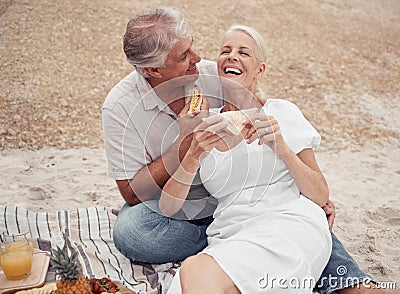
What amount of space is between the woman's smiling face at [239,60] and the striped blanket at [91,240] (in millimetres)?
935

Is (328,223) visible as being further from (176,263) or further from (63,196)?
(63,196)

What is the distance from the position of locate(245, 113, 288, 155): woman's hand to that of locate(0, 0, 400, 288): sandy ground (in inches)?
37.9

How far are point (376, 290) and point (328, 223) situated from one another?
0.34 m

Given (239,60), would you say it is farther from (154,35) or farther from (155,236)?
(155,236)

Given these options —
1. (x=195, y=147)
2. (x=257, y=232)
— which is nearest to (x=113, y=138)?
(x=195, y=147)

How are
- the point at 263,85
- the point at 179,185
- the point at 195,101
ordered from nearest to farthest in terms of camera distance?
the point at 179,185
the point at 195,101
the point at 263,85

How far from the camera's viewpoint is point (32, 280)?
94.5 inches

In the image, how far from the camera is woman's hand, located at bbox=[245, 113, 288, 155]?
90.7 inches

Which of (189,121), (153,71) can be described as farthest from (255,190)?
(153,71)

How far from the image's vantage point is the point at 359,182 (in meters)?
4.05

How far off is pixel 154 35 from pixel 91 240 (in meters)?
1.17

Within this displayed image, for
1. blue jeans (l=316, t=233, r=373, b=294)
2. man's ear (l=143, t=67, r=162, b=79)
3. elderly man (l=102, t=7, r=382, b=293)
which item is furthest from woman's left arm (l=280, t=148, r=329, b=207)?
man's ear (l=143, t=67, r=162, b=79)

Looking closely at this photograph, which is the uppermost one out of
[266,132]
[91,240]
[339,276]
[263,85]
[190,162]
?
[266,132]

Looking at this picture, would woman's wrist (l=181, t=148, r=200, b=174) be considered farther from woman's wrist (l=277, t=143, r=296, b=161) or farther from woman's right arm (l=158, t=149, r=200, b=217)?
woman's wrist (l=277, t=143, r=296, b=161)
